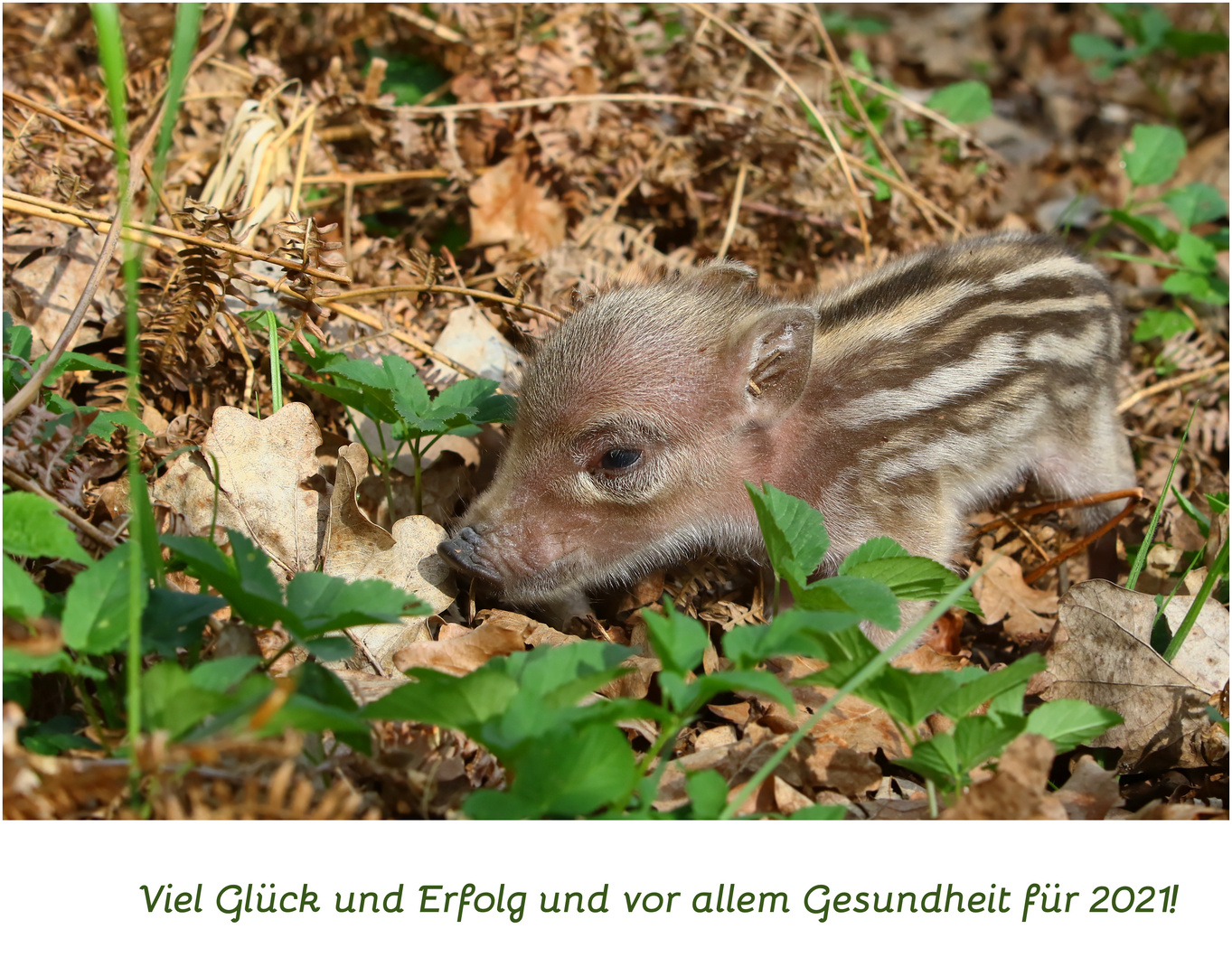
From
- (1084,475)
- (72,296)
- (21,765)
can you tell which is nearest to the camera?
(21,765)

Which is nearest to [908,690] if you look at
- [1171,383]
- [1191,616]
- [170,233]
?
[1191,616]

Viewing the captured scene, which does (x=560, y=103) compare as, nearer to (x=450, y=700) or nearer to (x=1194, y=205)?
(x=1194, y=205)

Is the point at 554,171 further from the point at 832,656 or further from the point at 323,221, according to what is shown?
the point at 832,656

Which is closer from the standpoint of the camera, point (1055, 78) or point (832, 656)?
point (832, 656)

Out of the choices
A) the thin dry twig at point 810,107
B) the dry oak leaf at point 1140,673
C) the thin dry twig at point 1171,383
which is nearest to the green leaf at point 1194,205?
the thin dry twig at point 1171,383
